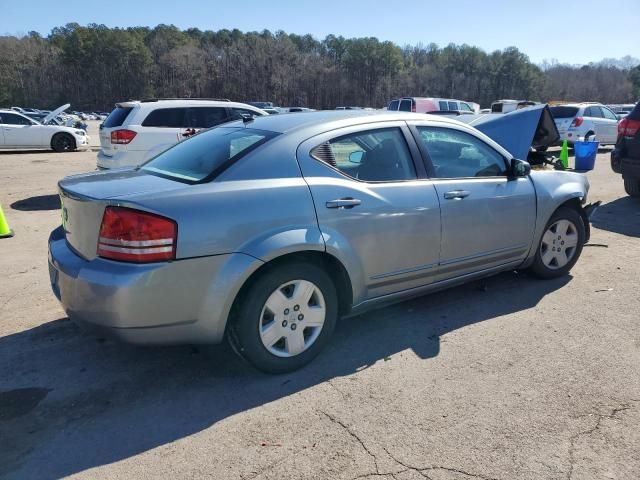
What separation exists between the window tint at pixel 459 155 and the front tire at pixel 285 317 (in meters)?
1.40

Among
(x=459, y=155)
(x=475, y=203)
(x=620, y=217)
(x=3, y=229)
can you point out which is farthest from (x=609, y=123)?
(x=3, y=229)

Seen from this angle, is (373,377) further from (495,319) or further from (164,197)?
(164,197)

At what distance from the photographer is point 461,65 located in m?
114

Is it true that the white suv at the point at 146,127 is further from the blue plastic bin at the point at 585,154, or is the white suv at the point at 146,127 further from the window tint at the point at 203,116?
the blue plastic bin at the point at 585,154

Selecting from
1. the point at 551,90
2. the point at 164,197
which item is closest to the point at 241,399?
the point at 164,197

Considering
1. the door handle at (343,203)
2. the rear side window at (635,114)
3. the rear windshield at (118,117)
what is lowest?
the door handle at (343,203)

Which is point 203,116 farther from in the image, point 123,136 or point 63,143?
point 63,143

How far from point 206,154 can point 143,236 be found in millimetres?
955

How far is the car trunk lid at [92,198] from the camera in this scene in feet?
9.29

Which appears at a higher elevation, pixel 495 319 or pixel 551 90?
pixel 551 90

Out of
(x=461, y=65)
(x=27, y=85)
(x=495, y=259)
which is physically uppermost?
(x=461, y=65)

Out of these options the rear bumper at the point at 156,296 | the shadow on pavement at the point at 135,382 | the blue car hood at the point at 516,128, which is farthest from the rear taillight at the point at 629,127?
the rear bumper at the point at 156,296

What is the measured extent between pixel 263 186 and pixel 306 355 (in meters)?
1.14

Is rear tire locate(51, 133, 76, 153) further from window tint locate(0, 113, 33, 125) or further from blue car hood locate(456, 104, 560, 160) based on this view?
blue car hood locate(456, 104, 560, 160)
